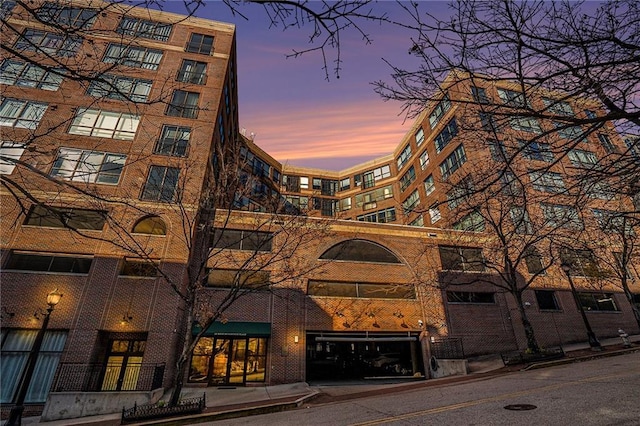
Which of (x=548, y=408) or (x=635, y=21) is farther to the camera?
(x=548, y=408)

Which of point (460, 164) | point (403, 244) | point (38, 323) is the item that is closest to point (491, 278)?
point (403, 244)

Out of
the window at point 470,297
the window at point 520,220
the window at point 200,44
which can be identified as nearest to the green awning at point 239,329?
the window at point 470,297

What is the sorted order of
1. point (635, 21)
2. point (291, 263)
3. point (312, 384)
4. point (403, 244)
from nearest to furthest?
point (635, 21), point (312, 384), point (291, 263), point (403, 244)

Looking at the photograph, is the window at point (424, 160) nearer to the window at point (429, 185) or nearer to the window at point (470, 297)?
the window at point (429, 185)

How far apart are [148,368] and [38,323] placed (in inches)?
249

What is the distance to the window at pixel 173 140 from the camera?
22.5 meters

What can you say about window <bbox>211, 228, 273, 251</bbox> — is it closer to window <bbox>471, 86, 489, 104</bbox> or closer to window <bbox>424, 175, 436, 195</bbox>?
window <bbox>471, 86, 489, 104</bbox>

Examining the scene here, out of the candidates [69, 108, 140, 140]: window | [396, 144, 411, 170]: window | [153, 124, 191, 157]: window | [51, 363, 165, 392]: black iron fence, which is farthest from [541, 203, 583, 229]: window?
[396, 144, 411, 170]: window

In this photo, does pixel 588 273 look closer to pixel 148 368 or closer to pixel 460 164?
pixel 460 164

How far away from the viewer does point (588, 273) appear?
25.4 m

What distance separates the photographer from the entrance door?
15.6m

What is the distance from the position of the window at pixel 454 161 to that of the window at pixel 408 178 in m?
6.28

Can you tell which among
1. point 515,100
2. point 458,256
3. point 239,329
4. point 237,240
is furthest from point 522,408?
point 458,256

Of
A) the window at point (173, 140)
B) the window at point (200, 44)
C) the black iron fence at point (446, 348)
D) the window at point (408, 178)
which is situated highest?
the window at point (200, 44)
